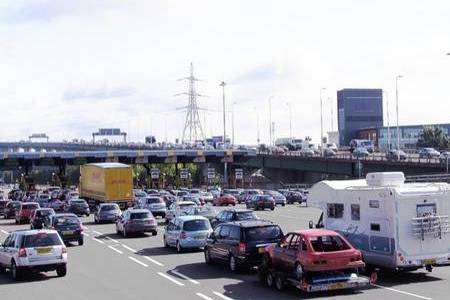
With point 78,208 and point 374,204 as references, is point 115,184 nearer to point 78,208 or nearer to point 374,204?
point 78,208

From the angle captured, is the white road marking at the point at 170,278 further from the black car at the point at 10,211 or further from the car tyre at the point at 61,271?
the black car at the point at 10,211

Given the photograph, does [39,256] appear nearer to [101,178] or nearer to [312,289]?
[312,289]

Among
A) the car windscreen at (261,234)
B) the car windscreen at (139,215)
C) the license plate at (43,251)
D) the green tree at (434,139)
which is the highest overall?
the green tree at (434,139)

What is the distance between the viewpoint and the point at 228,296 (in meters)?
17.6

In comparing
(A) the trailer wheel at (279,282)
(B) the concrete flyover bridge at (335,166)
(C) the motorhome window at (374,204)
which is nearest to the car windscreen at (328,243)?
(A) the trailer wheel at (279,282)

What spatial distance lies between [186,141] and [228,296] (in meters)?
180

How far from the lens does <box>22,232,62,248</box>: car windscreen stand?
21.6 m

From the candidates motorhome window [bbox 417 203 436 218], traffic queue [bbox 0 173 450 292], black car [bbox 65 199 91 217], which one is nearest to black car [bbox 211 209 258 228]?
traffic queue [bbox 0 173 450 292]

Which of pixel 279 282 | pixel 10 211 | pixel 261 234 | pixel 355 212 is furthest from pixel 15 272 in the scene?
pixel 10 211

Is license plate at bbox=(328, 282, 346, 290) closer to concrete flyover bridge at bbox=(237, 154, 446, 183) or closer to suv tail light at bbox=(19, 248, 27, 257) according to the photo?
suv tail light at bbox=(19, 248, 27, 257)

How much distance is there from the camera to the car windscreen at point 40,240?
21.6 m

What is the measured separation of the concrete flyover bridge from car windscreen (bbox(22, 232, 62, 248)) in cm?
Answer: 5117

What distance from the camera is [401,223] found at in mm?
18859

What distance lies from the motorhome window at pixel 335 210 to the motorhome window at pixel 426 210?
287 centimetres
